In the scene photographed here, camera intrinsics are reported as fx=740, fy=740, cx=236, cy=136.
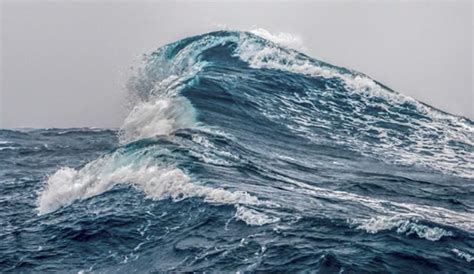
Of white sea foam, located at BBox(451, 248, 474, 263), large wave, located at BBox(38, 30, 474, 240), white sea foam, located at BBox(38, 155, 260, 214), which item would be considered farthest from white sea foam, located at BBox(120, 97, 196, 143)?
white sea foam, located at BBox(451, 248, 474, 263)

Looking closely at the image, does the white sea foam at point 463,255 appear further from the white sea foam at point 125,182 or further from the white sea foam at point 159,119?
the white sea foam at point 159,119

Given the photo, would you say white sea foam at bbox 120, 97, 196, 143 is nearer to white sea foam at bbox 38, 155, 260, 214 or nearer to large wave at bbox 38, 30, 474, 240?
large wave at bbox 38, 30, 474, 240

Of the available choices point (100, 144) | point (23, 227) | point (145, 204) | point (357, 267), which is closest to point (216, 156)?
point (145, 204)

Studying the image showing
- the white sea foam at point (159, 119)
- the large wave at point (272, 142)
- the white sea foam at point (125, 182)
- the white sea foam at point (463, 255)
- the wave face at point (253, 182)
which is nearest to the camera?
the white sea foam at point (463, 255)

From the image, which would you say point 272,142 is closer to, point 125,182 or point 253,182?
point 253,182

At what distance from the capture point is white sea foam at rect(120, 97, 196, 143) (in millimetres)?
36844

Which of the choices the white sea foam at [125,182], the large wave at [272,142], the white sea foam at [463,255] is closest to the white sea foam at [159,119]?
the large wave at [272,142]

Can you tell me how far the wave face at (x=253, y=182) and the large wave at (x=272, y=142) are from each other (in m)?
0.12

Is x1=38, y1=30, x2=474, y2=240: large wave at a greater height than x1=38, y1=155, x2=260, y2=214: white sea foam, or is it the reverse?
x1=38, y1=30, x2=474, y2=240: large wave

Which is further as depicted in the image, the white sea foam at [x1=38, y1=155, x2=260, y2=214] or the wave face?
the white sea foam at [x1=38, y1=155, x2=260, y2=214]

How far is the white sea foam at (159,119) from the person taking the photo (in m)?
36.8

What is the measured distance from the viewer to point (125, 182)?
2839cm

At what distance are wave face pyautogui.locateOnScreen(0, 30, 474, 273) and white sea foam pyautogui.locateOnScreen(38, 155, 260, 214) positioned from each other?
0.26 feet

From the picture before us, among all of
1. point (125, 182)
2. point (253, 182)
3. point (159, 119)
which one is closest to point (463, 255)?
point (253, 182)
